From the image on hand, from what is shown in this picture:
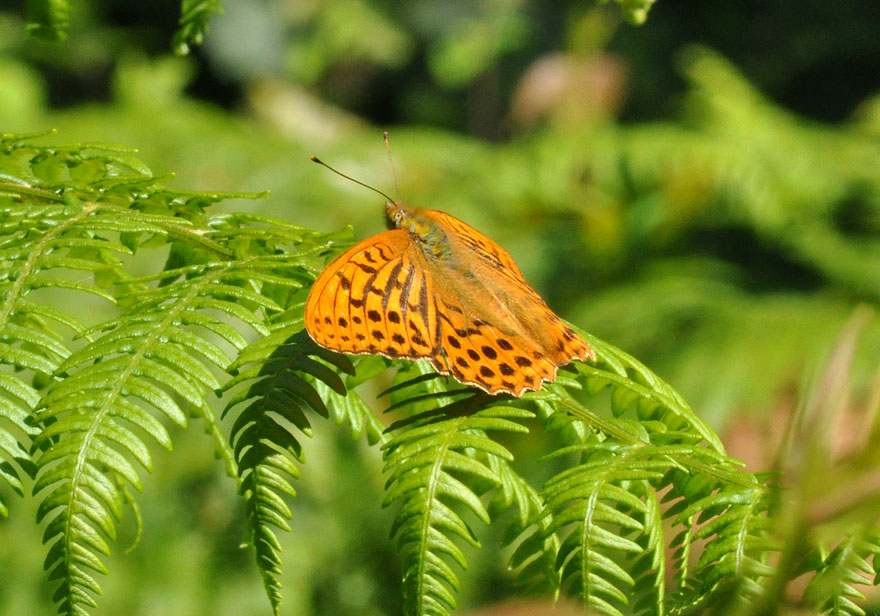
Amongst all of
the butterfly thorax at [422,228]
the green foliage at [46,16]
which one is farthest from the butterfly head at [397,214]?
the green foliage at [46,16]

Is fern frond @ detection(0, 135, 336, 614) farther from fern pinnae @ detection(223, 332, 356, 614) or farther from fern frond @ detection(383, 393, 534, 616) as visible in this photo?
fern frond @ detection(383, 393, 534, 616)

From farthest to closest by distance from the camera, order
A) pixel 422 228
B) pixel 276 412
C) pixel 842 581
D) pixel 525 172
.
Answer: pixel 525 172 < pixel 422 228 < pixel 276 412 < pixel 842 581

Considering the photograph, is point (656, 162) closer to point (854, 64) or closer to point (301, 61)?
point (301, 61)

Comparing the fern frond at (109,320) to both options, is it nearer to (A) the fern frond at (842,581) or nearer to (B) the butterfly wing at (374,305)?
(B) the butterfly wing at (374,305)

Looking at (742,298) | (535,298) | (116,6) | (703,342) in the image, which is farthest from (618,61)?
(535,298)

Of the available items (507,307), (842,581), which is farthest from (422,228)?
(842,581)

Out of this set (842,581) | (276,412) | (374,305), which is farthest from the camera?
(374,305)

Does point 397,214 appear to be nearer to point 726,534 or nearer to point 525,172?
point 726,534
